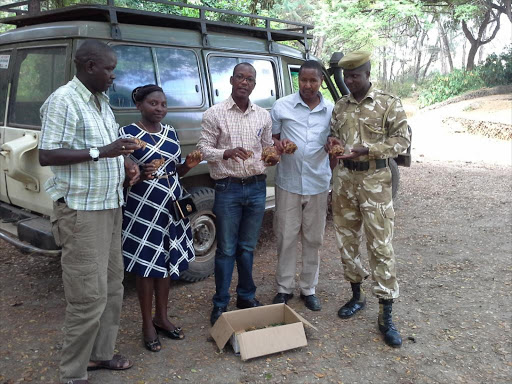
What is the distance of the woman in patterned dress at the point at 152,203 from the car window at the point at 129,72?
0.82 meters

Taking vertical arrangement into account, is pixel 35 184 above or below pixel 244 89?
below

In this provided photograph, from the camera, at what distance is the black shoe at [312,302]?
3900mm

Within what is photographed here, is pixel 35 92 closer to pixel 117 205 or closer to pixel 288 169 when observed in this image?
pixel 117 205

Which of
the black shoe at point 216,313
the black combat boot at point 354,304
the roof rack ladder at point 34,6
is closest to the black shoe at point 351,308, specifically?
the black combat boot at point 354,304

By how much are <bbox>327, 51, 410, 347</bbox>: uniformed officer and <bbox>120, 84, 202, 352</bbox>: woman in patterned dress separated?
3.79ft

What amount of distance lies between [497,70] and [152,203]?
21746 mm

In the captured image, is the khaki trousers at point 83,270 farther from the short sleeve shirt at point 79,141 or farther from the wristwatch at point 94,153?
the wristwatch at point 94,153

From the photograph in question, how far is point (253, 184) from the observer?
346cm

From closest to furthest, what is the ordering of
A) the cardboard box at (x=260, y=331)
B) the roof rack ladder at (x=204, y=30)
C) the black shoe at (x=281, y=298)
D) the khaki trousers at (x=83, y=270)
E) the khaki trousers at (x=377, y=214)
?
the khaki trousers at (x=83, y=270)
the cardboard box at (x=260, y=331)
the khaki trousers at (x=377, y=214)
the black shoe at (x=281, y=298)
the roof rack ladder at (x=204, y=30)

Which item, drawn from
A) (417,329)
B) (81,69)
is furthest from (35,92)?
(417,329)

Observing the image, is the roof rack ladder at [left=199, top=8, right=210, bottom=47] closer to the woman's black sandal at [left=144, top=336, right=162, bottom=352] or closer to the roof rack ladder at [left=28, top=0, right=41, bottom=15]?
the roof rack ladder at [left=28, top=0, right=41, bottom=15]

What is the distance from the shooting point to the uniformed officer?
10.9 ft

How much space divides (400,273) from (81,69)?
141 inches

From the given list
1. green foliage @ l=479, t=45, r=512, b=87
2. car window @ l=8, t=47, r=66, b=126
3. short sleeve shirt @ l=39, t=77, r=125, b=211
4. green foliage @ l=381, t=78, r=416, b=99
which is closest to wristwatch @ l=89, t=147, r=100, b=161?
short sleeve shirt @ l=39, t=77, r=125, b=211
